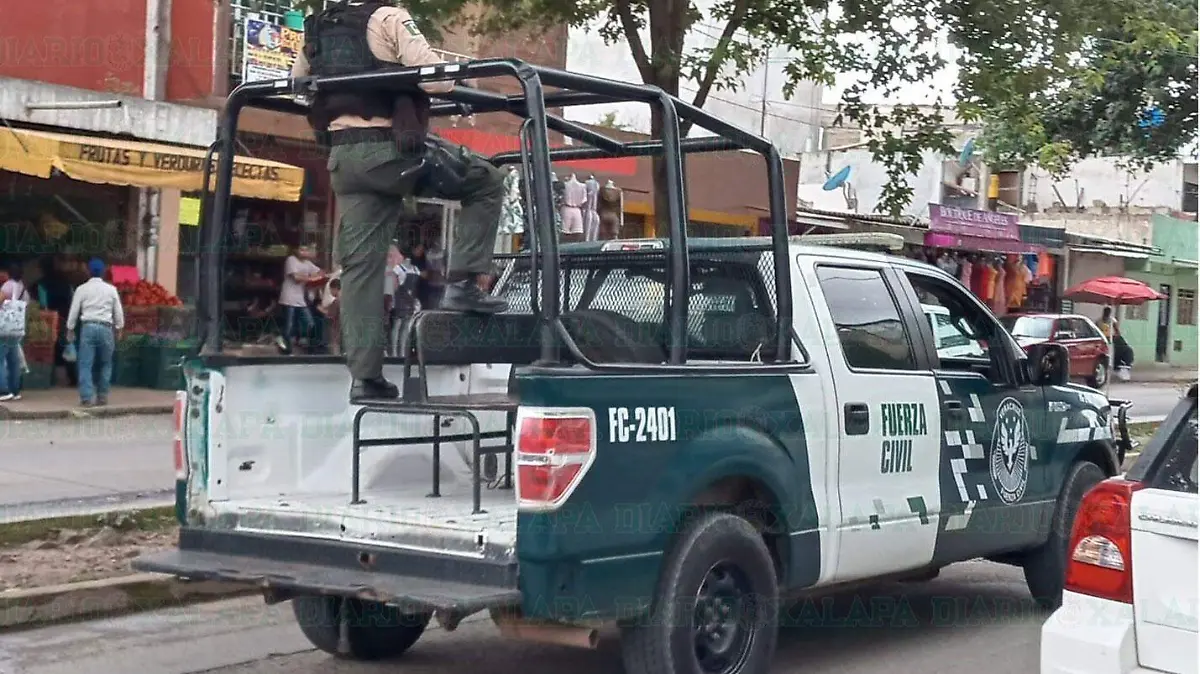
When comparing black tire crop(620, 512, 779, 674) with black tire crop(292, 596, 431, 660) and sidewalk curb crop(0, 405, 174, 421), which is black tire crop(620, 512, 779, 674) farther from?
sidewalk curb crop(0, 405, 174, 421)

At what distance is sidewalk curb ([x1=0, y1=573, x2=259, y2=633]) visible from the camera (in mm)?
6523

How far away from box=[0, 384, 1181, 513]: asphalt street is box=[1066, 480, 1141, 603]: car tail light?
6477mm

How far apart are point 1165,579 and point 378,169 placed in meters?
3.33

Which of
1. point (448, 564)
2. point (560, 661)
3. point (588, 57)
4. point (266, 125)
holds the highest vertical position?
point (588, 57)

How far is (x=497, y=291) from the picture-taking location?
6.78m

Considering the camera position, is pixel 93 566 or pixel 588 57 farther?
pixel 588 57

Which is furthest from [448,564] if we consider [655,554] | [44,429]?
[44,429]

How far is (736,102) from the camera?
29.1 meters

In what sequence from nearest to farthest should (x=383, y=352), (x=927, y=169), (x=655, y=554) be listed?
(x=655, y=554)
(x=383, y=352)
(x=927, y=169)

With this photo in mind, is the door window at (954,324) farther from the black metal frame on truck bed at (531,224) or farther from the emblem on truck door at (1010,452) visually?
the black metal frame on truck bed at (531,224)

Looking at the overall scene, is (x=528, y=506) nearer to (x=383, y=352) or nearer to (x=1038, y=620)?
(x=383, y=352)

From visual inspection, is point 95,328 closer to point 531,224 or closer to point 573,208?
point 573,208

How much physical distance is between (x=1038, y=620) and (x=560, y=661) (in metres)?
2.83

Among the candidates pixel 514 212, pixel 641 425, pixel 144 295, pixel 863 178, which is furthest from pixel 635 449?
pixel 863 178
